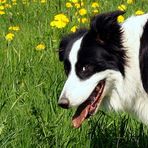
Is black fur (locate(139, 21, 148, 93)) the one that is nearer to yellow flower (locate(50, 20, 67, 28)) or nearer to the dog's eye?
the dog's eye

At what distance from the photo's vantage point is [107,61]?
3.57 metres

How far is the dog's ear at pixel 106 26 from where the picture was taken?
3.53 metres

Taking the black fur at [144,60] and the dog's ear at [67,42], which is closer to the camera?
the black fur at [144,60]

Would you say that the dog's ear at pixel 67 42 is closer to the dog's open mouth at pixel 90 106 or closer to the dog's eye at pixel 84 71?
the dog's eye at pixel 84 71

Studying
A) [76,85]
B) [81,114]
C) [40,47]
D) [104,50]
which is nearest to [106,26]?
[104,50]

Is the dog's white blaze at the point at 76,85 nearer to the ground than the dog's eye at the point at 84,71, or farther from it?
nearer to the ground

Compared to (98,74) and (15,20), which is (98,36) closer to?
(98,74)

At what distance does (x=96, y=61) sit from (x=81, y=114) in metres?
0.37

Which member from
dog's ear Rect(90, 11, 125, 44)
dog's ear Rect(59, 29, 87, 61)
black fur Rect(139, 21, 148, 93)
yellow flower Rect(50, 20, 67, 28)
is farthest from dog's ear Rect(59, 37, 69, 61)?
yellow flower Rect(50, 20, 67, 28)

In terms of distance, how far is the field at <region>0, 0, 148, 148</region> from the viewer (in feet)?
12.2

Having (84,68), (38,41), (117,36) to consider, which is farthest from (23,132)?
(38,41)

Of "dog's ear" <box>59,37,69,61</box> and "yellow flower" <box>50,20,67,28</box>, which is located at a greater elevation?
Result: "yellow flower" <box>50,20,67,28</box>

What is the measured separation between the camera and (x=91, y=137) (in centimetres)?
377

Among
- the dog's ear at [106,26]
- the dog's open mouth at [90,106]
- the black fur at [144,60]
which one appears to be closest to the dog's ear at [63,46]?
the dog's ear at [106,26]
